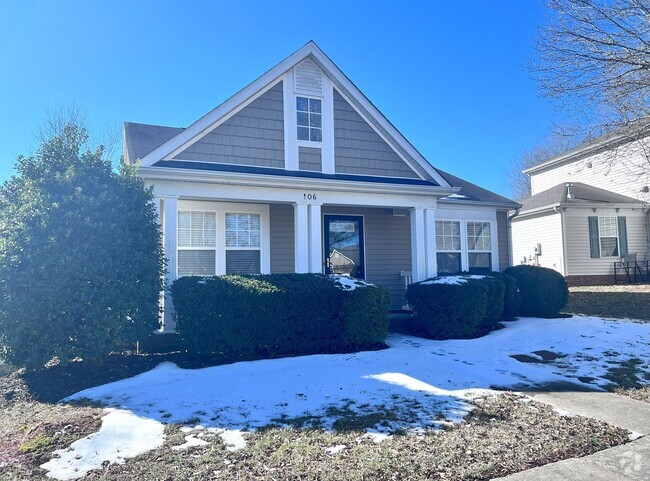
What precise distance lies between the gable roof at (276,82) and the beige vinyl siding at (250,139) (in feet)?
0.50

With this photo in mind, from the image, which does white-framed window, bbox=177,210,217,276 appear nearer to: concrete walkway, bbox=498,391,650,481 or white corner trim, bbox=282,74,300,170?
white corner trim, bbox=282,74,300,170

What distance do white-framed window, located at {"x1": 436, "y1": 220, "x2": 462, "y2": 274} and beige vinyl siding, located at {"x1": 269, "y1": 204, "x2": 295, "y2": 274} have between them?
442 centimetres

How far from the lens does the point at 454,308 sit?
9.05m

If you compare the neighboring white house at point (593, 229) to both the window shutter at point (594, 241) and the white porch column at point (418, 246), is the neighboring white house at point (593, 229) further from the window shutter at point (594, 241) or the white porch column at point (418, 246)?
the white porch column at point (418, 246)


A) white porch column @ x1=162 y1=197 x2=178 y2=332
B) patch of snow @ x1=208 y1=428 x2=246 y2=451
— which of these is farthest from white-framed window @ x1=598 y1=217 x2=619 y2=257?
patch of snow @ x1=208 y1=428 x2=246 y2=451

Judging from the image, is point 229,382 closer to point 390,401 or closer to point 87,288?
point 390,401

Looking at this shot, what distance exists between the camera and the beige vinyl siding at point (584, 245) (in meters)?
19.3

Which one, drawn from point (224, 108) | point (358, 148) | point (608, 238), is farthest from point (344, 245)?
point (608, 238)

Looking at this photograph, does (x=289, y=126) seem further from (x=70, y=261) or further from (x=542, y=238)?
(x=542, y=238)

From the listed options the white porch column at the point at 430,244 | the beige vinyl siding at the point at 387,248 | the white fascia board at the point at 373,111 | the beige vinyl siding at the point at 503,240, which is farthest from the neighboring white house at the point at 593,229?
the white porch column at the point at 430,244

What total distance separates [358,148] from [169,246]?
16.3ft

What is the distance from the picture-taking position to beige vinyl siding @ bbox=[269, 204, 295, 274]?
428 inches

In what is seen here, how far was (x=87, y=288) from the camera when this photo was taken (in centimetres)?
654

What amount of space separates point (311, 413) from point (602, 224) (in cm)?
1934
